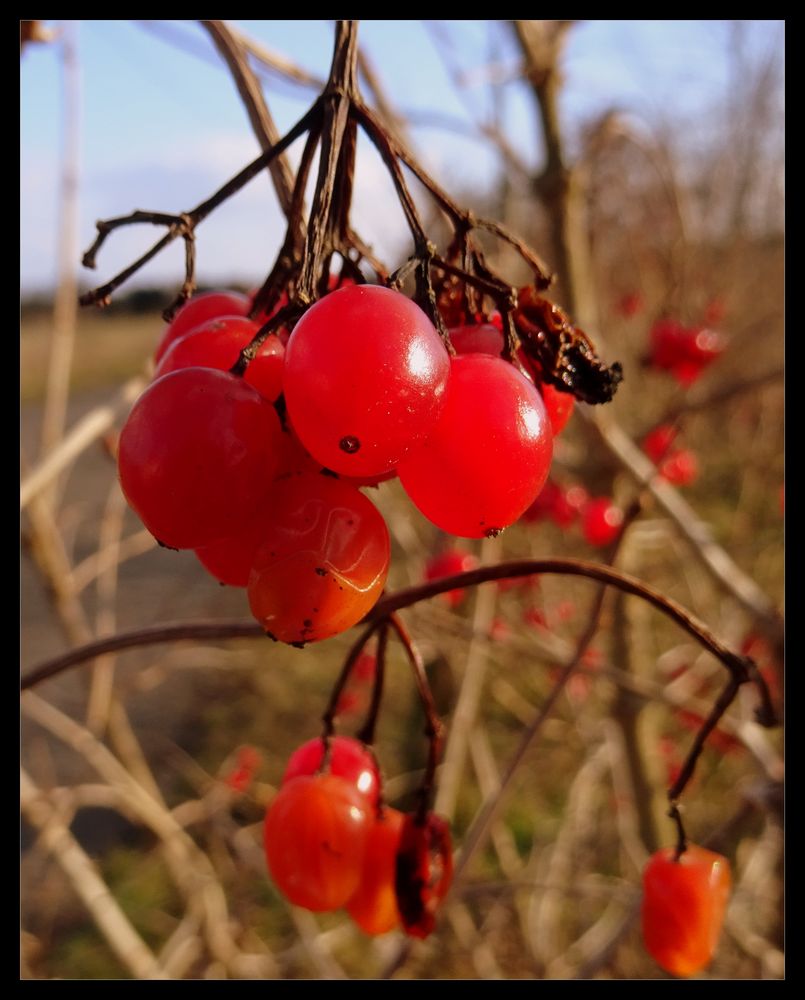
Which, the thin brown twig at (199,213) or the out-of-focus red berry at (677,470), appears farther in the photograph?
the out-of-focus red berry at (677,470)

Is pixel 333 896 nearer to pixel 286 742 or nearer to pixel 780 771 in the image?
pixel 780 771

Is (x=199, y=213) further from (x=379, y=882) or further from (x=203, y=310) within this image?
(x=379, y=882)

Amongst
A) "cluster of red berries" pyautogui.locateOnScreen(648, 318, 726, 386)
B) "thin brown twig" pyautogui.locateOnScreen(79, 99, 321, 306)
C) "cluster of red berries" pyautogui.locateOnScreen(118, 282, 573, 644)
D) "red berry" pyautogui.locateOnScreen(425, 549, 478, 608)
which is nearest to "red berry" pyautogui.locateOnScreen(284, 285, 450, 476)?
"cluster of red berries" pyautogui.locateOnScreen(118, 282, 573, 644)

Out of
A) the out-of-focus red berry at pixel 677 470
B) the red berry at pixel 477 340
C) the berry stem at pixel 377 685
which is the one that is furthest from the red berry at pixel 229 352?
the out-of-focus red berry at pixel 677 470

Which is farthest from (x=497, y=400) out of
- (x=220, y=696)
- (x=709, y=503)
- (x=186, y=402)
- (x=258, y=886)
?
(x=709, y=503)

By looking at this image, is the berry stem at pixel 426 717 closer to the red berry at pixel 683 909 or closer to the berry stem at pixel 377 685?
the berry stem at pixel 377 685

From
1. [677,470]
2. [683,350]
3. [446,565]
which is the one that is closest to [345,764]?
[446,565]
